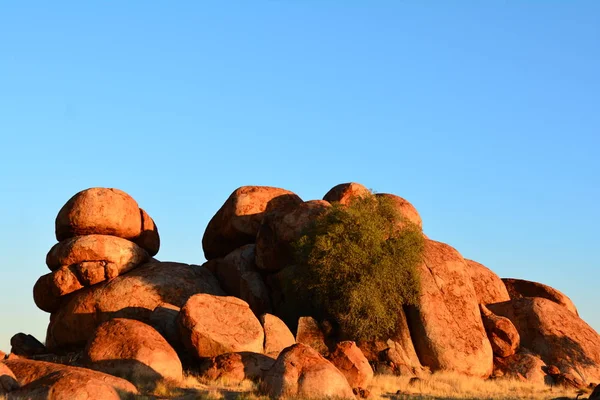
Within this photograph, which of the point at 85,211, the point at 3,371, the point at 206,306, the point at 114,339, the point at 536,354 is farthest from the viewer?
the point at 85,211

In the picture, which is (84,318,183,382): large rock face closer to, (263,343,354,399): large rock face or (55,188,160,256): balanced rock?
(263,343,354,399): large rock face

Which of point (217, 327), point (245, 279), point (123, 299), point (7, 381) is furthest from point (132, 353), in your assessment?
point (245, 279)

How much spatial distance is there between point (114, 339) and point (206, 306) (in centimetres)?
479

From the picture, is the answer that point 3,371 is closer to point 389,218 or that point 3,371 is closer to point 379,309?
point 379,309

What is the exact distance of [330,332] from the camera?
3669 cm

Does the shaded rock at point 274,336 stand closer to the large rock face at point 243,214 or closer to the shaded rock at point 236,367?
the shaded rock at point 236,367

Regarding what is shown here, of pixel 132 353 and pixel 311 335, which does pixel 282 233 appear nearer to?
pixel 311 335

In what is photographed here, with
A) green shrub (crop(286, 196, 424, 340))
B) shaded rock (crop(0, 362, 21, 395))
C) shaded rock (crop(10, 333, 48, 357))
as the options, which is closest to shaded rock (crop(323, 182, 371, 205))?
green shrub (crop(286, 196, 424, 340))

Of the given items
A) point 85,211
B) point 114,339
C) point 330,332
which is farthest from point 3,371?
point 85,211

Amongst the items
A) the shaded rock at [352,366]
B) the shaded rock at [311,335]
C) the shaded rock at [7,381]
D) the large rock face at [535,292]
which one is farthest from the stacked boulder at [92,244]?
the large rock face at [535,292]

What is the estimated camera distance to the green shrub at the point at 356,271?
36.3 m

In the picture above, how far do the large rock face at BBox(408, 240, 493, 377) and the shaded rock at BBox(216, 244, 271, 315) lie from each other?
7.68 meters

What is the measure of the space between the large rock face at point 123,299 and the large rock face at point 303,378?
1499 centimetres

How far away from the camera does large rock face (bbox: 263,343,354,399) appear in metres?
23.9
